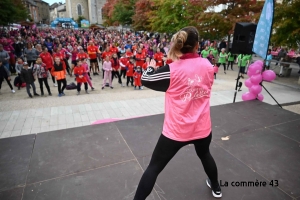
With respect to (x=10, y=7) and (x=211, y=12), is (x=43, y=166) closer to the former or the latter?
(x=211, y=12)

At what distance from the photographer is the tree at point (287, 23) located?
8.90m

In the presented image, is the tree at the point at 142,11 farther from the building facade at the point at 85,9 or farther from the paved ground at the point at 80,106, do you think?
the building facade at the point at 85,9

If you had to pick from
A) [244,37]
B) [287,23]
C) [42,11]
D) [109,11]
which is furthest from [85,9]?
[244,37]

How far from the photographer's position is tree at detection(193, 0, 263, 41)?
1304 centimetres

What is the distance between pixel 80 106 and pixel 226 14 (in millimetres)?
12088

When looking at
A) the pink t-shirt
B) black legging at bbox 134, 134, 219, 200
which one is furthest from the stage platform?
the pink t-shirt

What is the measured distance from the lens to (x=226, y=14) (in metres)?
14.0

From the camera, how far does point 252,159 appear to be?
3020 mm

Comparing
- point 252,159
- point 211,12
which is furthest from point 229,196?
point 211,12

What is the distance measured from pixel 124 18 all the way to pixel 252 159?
29.0 metres

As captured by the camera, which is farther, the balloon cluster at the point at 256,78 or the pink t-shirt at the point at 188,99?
the balloon cluster at the point at 256,78

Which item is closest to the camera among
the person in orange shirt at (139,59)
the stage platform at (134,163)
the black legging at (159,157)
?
the black legging at (159,157)

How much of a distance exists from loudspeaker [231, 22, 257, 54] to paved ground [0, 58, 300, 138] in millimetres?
2000

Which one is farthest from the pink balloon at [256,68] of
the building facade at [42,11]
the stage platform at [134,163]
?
the building facade at [42,11]
